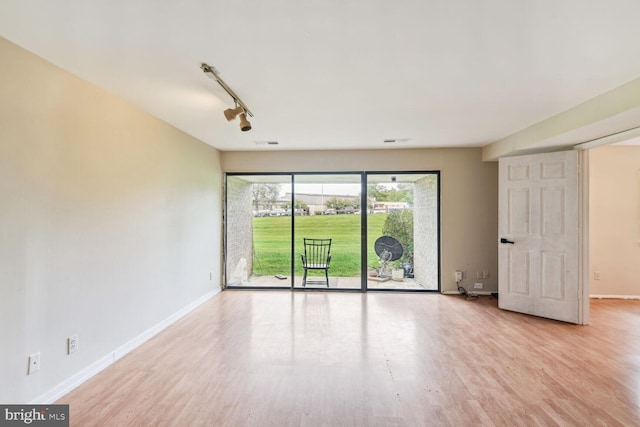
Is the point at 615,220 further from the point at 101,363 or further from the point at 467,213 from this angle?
the point at 101,363

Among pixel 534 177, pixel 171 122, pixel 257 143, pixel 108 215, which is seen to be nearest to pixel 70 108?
pixel 108 215

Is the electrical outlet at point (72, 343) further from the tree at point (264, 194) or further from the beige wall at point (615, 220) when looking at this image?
the beige wall at point (615, 220)

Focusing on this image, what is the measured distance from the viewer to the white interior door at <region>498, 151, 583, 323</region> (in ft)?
11.3

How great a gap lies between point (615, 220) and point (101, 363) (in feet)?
22.7

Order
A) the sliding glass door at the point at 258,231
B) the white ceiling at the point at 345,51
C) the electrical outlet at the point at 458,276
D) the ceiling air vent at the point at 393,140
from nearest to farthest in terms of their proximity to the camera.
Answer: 1. the white ceiling at the point at 345,51
2. the ceiling air vent at the point at 393,140
3. the electrical outlet at the point at 458,276
4. the sliding glass door at the point at 258,231

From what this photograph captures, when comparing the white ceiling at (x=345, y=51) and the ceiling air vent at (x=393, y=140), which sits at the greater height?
the ceiling air vent at (x=393, y=140)

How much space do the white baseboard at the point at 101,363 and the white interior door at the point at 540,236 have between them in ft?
14.5

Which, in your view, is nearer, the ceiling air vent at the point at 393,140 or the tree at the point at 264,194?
the ceiling air vent at the point at 393,140

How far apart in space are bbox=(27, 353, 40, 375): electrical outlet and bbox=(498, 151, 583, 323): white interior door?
4932mm

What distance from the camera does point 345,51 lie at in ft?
6.02

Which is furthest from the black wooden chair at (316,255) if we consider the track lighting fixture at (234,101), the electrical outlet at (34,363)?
the electrical outlet at (34,363)

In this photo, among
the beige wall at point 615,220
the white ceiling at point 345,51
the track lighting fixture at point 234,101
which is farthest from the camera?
the beige wall at point 615,220

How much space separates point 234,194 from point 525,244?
459 centimetres

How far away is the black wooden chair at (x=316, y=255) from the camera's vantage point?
500 cm
